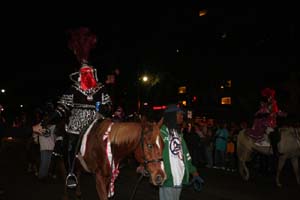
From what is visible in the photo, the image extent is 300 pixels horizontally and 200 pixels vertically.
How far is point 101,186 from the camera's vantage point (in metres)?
6.79

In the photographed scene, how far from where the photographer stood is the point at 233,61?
114 feet

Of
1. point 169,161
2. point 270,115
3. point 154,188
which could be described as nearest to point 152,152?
point 169,161

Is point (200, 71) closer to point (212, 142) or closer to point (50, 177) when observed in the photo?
point (212, 142)

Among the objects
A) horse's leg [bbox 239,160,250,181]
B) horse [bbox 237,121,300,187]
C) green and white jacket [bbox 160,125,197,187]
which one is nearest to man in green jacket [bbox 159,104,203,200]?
green and white jacket [bbox 160,125,197,187]

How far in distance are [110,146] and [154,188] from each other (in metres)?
4.39

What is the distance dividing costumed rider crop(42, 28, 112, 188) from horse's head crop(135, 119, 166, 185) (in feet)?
4.94

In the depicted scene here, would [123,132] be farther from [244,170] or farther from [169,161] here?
[244,170]

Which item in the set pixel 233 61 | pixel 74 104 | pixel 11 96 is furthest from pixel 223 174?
pixel 11 96

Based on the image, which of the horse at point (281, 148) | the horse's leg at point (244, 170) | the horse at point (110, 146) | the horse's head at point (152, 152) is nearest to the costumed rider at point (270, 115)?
the horse at point (281, 148)

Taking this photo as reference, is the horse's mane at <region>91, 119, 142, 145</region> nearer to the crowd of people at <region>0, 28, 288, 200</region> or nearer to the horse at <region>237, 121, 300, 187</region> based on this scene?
the crowd of people at <region>0, 28, 288, 200</region>

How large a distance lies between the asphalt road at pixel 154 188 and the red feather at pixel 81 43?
3796 millimetres

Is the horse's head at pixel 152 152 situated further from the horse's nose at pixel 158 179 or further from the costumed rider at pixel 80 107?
the costumed rider at pixel 80 107

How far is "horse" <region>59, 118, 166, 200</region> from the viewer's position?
6.36 meters

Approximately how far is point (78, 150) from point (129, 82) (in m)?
34.5
